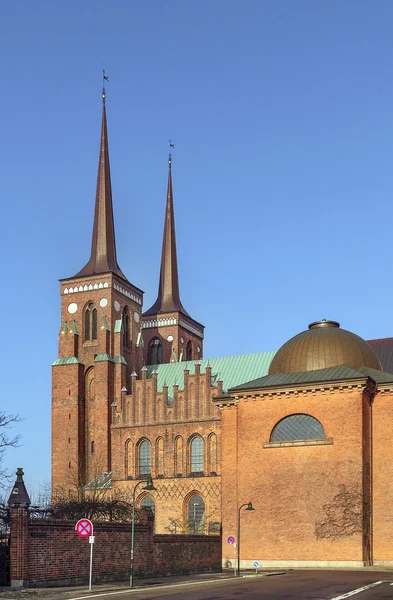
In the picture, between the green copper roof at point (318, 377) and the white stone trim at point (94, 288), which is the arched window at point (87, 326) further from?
the green copper roof at point (318, 377)

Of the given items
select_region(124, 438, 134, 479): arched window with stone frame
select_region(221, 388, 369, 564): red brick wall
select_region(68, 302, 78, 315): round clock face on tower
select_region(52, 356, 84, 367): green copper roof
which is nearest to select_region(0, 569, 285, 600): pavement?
select_region(221, 388, 369, 564): red brick wall

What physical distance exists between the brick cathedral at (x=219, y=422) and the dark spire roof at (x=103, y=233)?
12 centimetres

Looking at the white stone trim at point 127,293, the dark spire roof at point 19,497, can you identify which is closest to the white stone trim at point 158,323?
the white stone trim at point 127,293

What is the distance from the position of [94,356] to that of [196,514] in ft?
53.6

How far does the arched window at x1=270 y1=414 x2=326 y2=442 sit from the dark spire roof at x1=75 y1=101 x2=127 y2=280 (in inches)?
1248

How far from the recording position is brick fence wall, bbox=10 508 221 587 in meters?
29.9

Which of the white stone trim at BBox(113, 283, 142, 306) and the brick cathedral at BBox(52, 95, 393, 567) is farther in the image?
the white stone trim at BBox(113, 283, 142, 306)

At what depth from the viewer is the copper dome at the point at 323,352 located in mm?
48906

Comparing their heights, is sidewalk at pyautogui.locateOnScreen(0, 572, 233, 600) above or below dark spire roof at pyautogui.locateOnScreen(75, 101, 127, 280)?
below

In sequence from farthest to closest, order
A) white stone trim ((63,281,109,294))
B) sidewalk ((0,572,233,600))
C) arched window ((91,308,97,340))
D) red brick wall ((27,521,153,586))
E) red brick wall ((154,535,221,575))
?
white stone trim ((63,281,109,294)), arched window ((91,308,97,340)), red brick wall ((154,535,221,575)), red brick wall ((27,521,153,586)), sidewalk ((0,572,233,600))

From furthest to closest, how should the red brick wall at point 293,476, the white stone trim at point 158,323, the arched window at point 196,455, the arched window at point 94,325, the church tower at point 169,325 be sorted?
the white stone trim at point 158,323
the church tower at point 169,325
the arched window at point 94,325
the arched window at point 196,455
the red brick wall at point 293,476

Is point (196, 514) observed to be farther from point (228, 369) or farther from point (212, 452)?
point (228, 369)

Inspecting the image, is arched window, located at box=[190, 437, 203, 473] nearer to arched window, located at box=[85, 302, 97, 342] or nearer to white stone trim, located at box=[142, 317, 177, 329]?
arched window, located at box=[85, 302, 97, 342]

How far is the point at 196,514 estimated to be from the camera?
64375 mm
